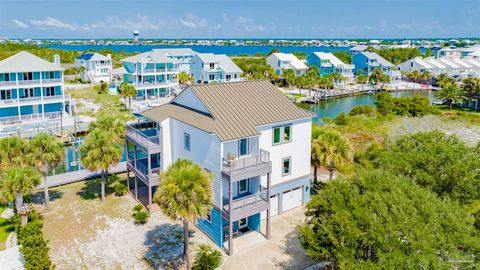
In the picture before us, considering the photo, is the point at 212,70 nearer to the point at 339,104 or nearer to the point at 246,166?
the point at 339,104

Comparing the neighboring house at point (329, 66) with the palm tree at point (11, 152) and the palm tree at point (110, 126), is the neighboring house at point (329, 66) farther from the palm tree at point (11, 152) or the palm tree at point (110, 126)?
the palm tree at point (11, 152)

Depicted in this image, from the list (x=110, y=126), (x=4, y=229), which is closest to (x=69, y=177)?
(x=110, y=126)

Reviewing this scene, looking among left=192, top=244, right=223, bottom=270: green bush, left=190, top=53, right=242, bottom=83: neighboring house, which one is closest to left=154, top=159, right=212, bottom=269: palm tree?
left=192, top=244, right=223, bottom=270: green bush

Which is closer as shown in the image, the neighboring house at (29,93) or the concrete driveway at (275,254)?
the concrete driveway at (275,254)

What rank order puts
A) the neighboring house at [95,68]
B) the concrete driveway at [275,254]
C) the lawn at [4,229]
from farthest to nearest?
the neighboring house at [95,68], the lawn at [4,229], the concrete driveway at [275,254]

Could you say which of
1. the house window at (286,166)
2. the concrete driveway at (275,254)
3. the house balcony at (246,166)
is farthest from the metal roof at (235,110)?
the concrete driveway at (275,254)

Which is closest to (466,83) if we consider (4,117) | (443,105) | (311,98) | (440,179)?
(443,105)

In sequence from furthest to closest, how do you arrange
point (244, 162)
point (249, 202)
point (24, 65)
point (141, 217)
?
point (24, 65)
point (141, 217)
point (249, 202)
point (244, 162)

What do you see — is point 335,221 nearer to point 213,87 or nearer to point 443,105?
point 213,87
